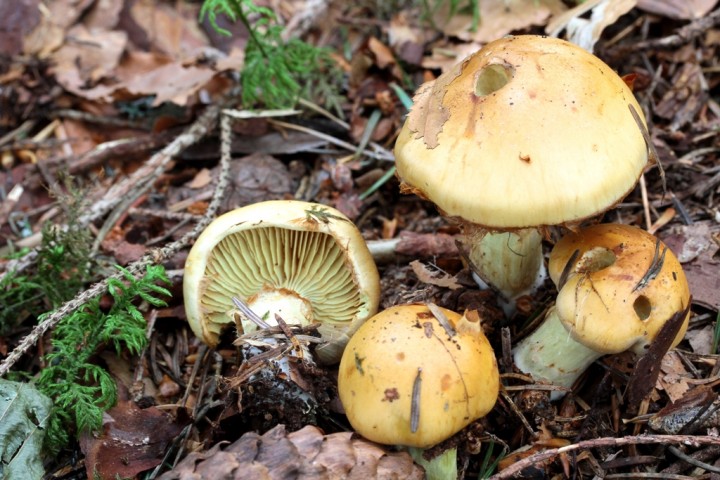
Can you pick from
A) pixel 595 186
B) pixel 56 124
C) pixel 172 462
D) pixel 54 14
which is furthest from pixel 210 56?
pixel 595 186

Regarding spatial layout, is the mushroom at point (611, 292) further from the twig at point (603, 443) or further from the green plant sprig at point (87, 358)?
the green plant sprig at point (87, 358)

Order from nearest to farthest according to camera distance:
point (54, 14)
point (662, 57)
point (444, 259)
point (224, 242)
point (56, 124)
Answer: point (224, 242)
point (444, 259)
point (662, 57)
point (56, 124)
point (54, 14)

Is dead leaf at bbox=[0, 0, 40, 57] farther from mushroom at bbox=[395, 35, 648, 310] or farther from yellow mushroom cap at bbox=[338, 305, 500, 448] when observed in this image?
yellow mushroom cap at bbox=[338, 305, 500, 448]

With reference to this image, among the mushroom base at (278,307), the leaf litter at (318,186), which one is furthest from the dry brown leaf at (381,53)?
the mushroom base at (278,307)

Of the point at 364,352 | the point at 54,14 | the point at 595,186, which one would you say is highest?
the point at 54,14

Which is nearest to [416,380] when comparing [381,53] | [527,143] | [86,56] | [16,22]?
[527,143]

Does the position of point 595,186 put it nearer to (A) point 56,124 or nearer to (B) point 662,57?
(B) point 662,57
